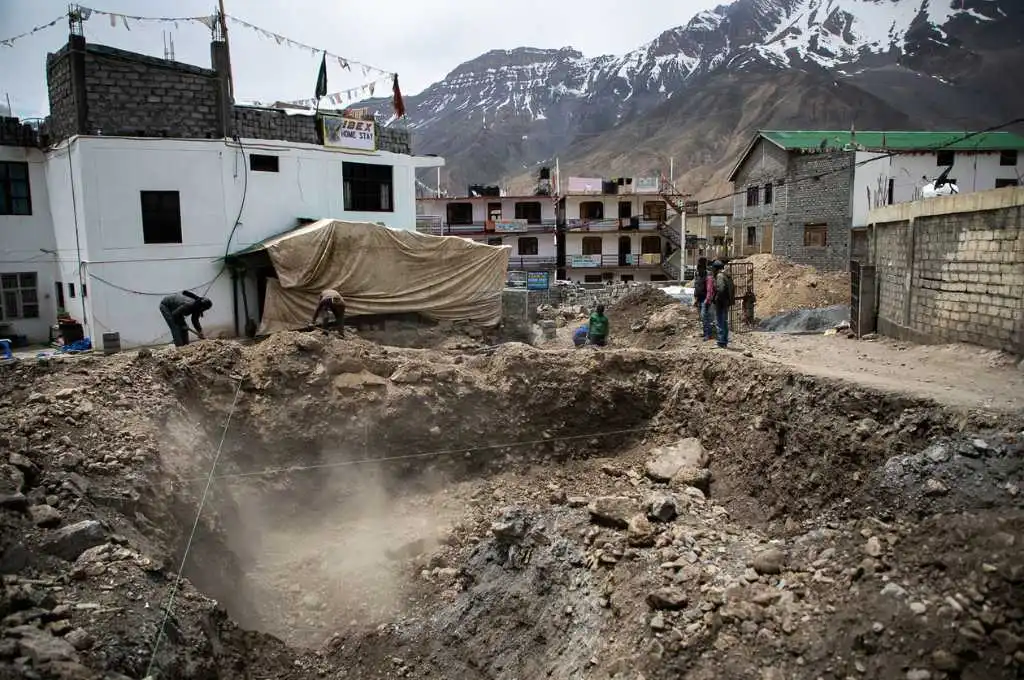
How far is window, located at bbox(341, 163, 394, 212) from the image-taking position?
62.8ft

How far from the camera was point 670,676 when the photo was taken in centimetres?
584

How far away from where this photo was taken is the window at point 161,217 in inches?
627

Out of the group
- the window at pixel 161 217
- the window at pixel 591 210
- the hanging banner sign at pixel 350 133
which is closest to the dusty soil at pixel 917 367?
the hanging banner sign at pixel 350 133

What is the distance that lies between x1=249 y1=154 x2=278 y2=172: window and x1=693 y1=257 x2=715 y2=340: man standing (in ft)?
36.0

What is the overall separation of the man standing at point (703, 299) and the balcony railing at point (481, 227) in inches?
1082

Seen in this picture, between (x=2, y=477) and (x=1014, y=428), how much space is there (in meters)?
9.62

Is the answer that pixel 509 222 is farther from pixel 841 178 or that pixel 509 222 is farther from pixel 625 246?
pixel 841 178

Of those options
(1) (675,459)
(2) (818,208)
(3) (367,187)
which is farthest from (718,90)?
(1) (675,459)

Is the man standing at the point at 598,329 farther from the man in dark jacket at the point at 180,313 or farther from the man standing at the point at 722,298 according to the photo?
the man in dark jacket at the point at 180,313

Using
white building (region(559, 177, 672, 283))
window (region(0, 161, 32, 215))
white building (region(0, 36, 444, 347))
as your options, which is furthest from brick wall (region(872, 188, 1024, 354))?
white building (region(559, 177, 672, 283))

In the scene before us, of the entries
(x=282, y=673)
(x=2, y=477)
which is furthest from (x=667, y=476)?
(x=2, y=477)

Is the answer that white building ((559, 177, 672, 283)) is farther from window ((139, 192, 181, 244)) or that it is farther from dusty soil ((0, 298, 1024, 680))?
dusty soil ((0, 298, 1024, 680))

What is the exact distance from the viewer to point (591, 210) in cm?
4541

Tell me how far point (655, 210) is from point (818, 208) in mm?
14987
